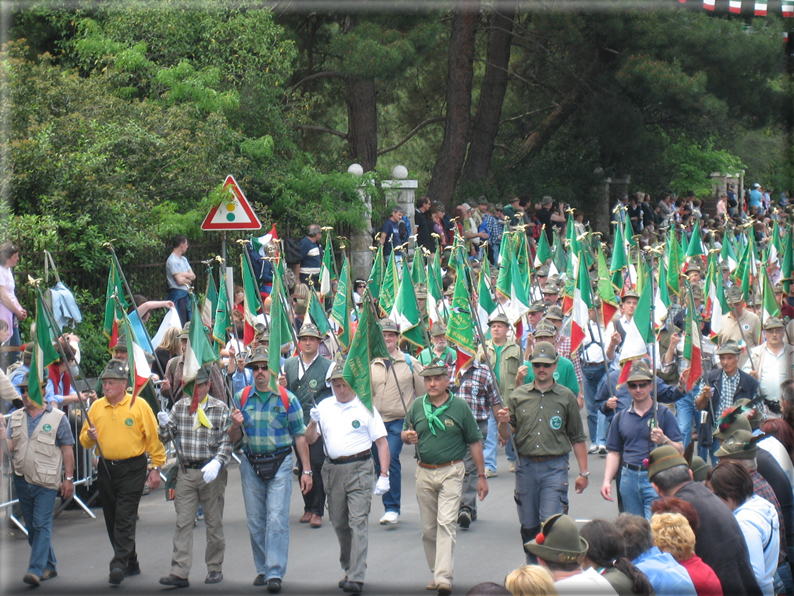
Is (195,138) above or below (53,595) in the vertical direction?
above

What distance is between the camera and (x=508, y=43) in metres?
27.0

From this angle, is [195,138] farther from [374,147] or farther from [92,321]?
[374,147]

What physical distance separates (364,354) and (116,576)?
2527 millimetres

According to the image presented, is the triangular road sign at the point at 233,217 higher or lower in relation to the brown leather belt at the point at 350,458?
higher

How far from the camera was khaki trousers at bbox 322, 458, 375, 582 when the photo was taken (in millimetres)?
Result: 7312

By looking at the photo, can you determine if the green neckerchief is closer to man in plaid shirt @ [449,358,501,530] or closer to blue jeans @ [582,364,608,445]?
man in plaid shirt @ [449,358,501,530]

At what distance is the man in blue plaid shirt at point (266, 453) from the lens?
7.48m

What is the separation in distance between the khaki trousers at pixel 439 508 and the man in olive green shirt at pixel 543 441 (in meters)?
0.52

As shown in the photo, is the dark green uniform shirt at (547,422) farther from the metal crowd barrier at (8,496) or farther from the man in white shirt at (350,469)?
the metal crowd barrier at (8,496)

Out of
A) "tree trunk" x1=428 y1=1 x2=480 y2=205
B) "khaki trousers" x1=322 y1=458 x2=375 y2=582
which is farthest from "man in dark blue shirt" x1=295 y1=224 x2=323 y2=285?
"tree trunk" x1=428 y1=1 x2=480 y2=205

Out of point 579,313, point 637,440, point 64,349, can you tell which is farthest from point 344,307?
point 637,440

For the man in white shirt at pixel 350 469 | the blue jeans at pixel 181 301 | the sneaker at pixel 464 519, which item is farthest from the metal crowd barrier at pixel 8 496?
the blue jeans at pixel 181 301

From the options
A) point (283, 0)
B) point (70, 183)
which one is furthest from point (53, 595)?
point (283, 0)

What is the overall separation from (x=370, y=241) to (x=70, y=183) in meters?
7.58
